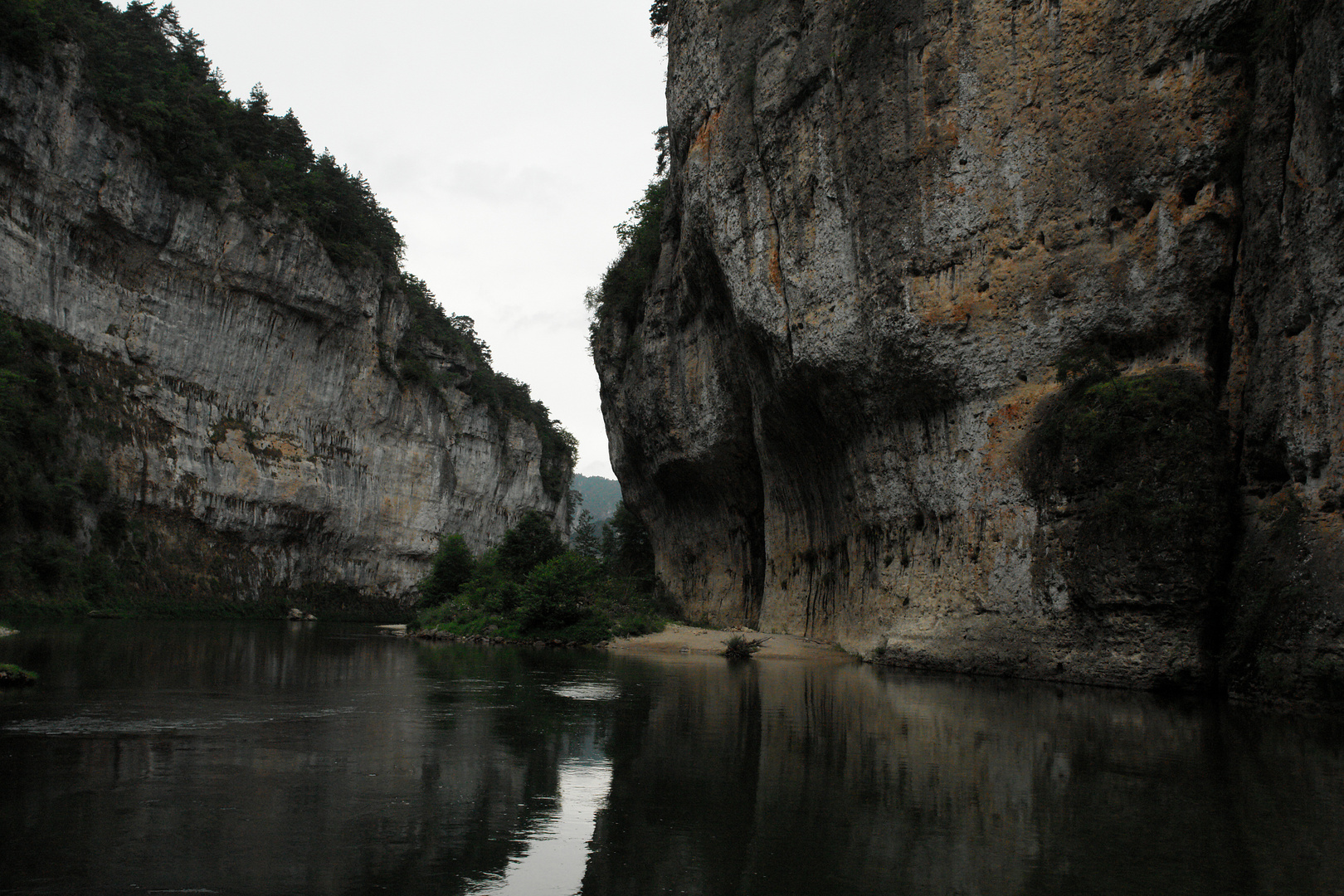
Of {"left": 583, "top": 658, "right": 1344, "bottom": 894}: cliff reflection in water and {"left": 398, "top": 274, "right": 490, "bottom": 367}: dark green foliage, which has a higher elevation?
{"left": 398, "top": 274, "right": 490, "bottom": 367}: dark green foliage

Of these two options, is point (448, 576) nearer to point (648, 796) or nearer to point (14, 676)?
point (14, 676)

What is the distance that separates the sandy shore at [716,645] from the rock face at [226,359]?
103 ft

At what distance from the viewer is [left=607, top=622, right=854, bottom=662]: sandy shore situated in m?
21.0

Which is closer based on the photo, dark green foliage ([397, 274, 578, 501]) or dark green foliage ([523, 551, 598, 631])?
dark green foliage ([523, 551, 598, 631])

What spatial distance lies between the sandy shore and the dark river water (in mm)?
9494

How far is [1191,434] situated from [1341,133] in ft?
15.2

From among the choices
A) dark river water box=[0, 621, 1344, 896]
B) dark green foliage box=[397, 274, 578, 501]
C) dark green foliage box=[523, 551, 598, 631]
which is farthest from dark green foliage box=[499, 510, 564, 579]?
dark green foliage box=[397, 274, 578, 501]

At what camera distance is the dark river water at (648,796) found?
13.5 feet

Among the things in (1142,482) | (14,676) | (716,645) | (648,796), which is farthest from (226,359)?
(648,796)

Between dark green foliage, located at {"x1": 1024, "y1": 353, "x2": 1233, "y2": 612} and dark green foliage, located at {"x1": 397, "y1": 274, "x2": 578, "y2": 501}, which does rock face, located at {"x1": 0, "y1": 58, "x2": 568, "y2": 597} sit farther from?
dark green foliage, located at {"x1": 1024, "y1": 353, "x2": 1233, "y2": 612}

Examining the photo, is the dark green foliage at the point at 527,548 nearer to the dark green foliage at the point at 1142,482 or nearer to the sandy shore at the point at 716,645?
the sandy shore at the point at 716,645

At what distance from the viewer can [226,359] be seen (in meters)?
49.2

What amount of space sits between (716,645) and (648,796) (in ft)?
56.9

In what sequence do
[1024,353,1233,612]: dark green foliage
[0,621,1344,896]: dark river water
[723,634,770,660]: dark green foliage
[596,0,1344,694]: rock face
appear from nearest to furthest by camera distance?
[0,621,1344,896]: dark river water, [596,0,1344,694]: rock face, [1024,353,1233,612]: dark green foliage, [723,634,770,660]: dark green foliage
